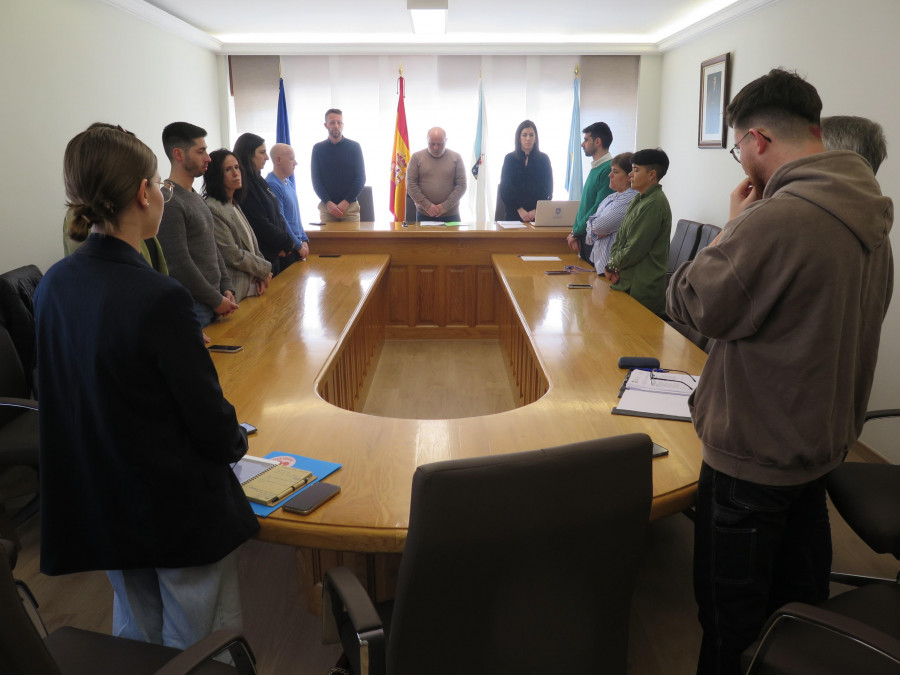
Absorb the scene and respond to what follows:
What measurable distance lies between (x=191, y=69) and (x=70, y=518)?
22.4 ft

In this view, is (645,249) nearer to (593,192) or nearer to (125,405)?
(593,192)

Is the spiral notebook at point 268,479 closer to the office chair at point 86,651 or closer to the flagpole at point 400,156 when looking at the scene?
the office chair at point 86,651

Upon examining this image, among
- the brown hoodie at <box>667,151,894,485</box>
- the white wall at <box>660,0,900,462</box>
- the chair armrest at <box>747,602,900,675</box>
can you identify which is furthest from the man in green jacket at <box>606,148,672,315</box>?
the chair armrest at <box>747,602,900,675</box>

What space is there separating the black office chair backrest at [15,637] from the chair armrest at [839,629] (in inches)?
49.1

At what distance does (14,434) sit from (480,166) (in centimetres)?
626

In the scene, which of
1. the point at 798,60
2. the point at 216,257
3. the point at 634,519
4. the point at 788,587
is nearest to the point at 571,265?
the point at 798,60

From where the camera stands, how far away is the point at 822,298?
1.32 meters

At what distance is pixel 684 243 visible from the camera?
6117 millimetres

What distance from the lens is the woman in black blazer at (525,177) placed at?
649 cm

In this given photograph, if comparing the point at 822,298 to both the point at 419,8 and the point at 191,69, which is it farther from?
the point at 191,69

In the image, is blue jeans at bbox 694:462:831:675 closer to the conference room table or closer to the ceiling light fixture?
the conference room table

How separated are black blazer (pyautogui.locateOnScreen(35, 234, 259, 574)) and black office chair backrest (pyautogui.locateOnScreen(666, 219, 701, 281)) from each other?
5070mm

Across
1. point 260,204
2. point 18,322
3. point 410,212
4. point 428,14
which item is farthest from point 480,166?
point 18,322

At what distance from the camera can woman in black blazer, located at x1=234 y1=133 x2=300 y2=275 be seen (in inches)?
166
